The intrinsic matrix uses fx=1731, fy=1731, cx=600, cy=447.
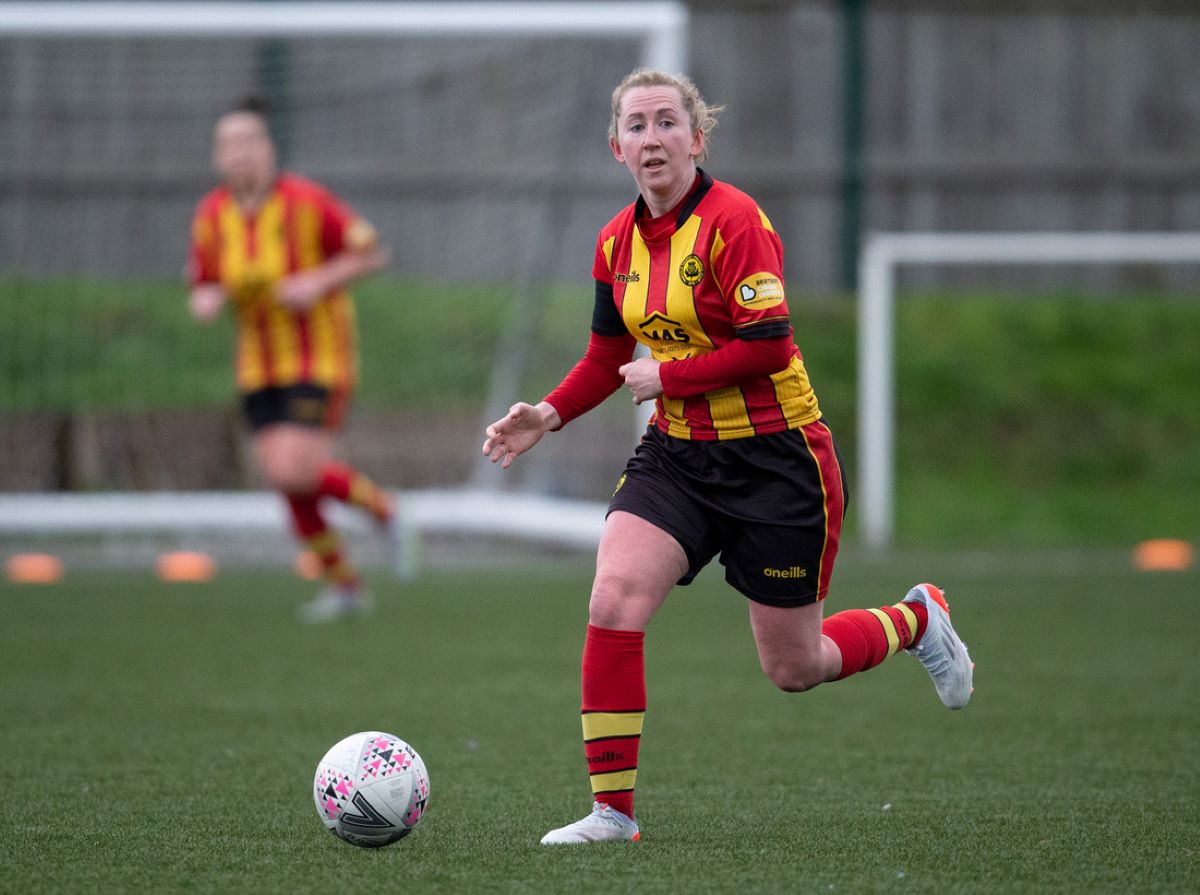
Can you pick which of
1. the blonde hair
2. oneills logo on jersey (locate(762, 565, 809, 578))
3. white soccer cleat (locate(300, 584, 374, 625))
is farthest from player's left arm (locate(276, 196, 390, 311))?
oneills logo on jersey (locate(762, 565, 809, 578))

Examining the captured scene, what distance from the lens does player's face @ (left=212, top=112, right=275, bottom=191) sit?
7.62m

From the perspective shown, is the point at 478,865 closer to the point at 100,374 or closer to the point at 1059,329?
the point at 100,374

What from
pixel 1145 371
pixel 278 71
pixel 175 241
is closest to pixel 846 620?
pixel 278 71

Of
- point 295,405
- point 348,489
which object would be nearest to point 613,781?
point 295,405

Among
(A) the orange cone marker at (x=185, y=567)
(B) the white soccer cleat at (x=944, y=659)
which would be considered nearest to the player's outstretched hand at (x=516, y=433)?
(B) the white soccer cleat at (x=944, y=659)

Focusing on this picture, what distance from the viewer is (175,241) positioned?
12.2 m

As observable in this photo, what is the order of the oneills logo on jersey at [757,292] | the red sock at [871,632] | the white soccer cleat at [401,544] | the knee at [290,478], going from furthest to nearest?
the white soccer cleat at [401,544]
the knee at [290,478]
the red sock at [871,632]
the oneills logo on jersey at [757,292]

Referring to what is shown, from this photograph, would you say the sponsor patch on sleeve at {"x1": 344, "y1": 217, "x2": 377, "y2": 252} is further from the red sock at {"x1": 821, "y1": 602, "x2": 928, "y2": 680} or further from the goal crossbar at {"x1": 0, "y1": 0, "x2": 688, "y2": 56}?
the red sock at {"x1": 821, "y1": 602, "x2": 928, "y2": 680}

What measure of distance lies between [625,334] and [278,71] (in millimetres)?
7423

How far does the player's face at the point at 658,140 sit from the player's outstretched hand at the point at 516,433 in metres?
0.55

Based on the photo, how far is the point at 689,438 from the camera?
3852 millimetres

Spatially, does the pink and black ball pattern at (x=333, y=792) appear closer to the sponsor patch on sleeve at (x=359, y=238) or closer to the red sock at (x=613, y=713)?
the red sock at (x=613, y=713)

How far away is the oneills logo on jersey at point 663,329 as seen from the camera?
3814mm

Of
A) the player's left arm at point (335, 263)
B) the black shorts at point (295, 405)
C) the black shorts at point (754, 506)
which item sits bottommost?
the black shorts at point (295, 405)
